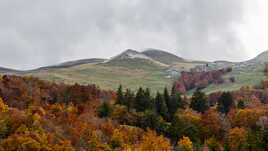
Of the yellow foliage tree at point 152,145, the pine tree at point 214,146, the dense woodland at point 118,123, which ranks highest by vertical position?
the dense woodland at point 118,123

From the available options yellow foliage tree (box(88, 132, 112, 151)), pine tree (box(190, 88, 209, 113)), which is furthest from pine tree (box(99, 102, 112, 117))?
pine tree (box(190, 88, 209, 113))

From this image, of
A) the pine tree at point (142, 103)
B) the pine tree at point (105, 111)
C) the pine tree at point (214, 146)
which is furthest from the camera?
the pine tree at point (142, 103)

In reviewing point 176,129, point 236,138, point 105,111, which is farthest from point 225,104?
point 105,111

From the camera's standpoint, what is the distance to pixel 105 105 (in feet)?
327

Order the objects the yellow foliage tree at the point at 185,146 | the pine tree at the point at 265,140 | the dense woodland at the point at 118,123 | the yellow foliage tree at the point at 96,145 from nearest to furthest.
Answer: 1. the dense woodland at the point at 118,123
2. the yellow foliage tree at the point at 96,145
3. the pine tree at the point at 265,140
4. the yellow foliage tree at the point at 185,146

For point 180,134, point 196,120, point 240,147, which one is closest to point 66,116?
point 180,134

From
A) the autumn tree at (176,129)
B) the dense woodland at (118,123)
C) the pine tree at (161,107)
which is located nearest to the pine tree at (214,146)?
the dense woodland at (118,123)

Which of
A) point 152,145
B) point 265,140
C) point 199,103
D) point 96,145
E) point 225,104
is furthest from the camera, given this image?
point 199,103

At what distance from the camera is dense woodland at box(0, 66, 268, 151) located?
226 feet

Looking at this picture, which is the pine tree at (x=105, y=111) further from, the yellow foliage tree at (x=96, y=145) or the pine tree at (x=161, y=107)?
the yellow foliage tree at (x=96, y=145)

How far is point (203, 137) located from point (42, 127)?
6043 cm

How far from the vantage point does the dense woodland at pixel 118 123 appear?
226 feet

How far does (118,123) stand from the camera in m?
94.9

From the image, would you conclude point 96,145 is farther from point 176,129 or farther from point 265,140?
point 265,140
